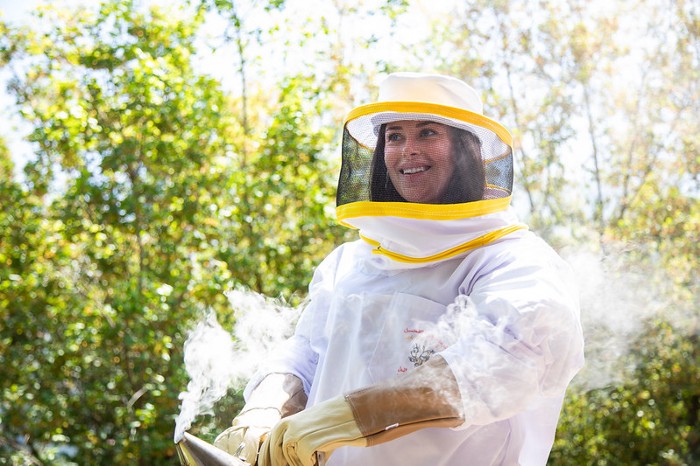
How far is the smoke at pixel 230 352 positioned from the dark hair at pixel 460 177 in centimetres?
65

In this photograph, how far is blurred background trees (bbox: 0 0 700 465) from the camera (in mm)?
4352

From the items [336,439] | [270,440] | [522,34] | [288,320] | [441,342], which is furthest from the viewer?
[522,34]

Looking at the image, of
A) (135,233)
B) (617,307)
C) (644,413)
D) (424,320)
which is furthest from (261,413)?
(644,413)

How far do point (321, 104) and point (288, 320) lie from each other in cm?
236

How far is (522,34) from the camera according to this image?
521 cm

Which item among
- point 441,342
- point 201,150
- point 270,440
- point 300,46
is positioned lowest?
point 270,440

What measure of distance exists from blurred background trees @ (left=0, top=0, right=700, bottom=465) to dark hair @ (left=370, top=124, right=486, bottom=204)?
2248 millimetres

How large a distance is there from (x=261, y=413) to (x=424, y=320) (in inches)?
17.2

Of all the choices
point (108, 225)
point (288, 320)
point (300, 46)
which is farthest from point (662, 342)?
point (108, 225)

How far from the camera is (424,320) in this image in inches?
62.0

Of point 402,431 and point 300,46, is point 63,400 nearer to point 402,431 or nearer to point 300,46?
point 300,46

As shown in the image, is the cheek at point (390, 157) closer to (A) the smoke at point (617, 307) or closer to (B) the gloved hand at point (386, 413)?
(B) the gloved hand at point (386, 413)

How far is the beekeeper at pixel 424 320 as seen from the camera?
4.37ft

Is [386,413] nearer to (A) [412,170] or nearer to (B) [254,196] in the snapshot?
(A) [412,170]
